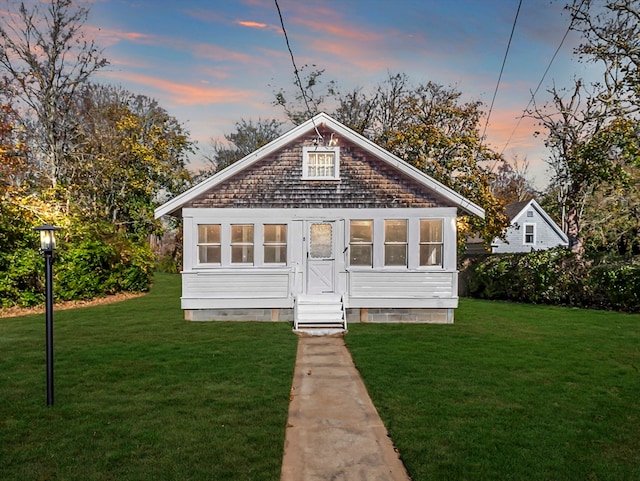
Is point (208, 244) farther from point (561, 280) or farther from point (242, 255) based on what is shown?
point (561, 280)

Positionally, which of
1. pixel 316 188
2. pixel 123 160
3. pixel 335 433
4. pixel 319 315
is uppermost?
pixel 123 160

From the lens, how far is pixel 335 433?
505 cm

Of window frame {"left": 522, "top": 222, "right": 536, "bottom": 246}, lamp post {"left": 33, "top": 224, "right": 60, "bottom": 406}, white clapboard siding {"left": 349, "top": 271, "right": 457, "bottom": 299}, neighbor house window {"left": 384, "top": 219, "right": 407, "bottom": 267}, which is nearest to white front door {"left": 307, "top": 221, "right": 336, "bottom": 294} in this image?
Answer: white clapboard siding {"left": 349, "top": 271, "right": 457, "bottom": 299}

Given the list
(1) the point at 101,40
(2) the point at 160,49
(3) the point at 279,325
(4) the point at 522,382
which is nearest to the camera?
(4) the point at 522,382

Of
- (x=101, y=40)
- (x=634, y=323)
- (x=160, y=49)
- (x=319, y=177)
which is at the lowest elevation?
(x=634, y=323)

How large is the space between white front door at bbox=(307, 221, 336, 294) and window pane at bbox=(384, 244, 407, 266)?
151cm

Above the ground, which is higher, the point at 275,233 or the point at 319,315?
the point at 275,233

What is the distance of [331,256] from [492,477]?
28.8 feet

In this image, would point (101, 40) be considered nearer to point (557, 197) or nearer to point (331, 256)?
point (331, 256)

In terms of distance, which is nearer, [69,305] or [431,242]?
[431,242]

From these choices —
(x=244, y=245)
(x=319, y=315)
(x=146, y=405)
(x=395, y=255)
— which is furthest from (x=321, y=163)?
(x=146, y=405)

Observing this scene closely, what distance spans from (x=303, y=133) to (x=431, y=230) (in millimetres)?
4532

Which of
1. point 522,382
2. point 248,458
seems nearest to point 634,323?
point 522,382

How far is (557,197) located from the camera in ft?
132
